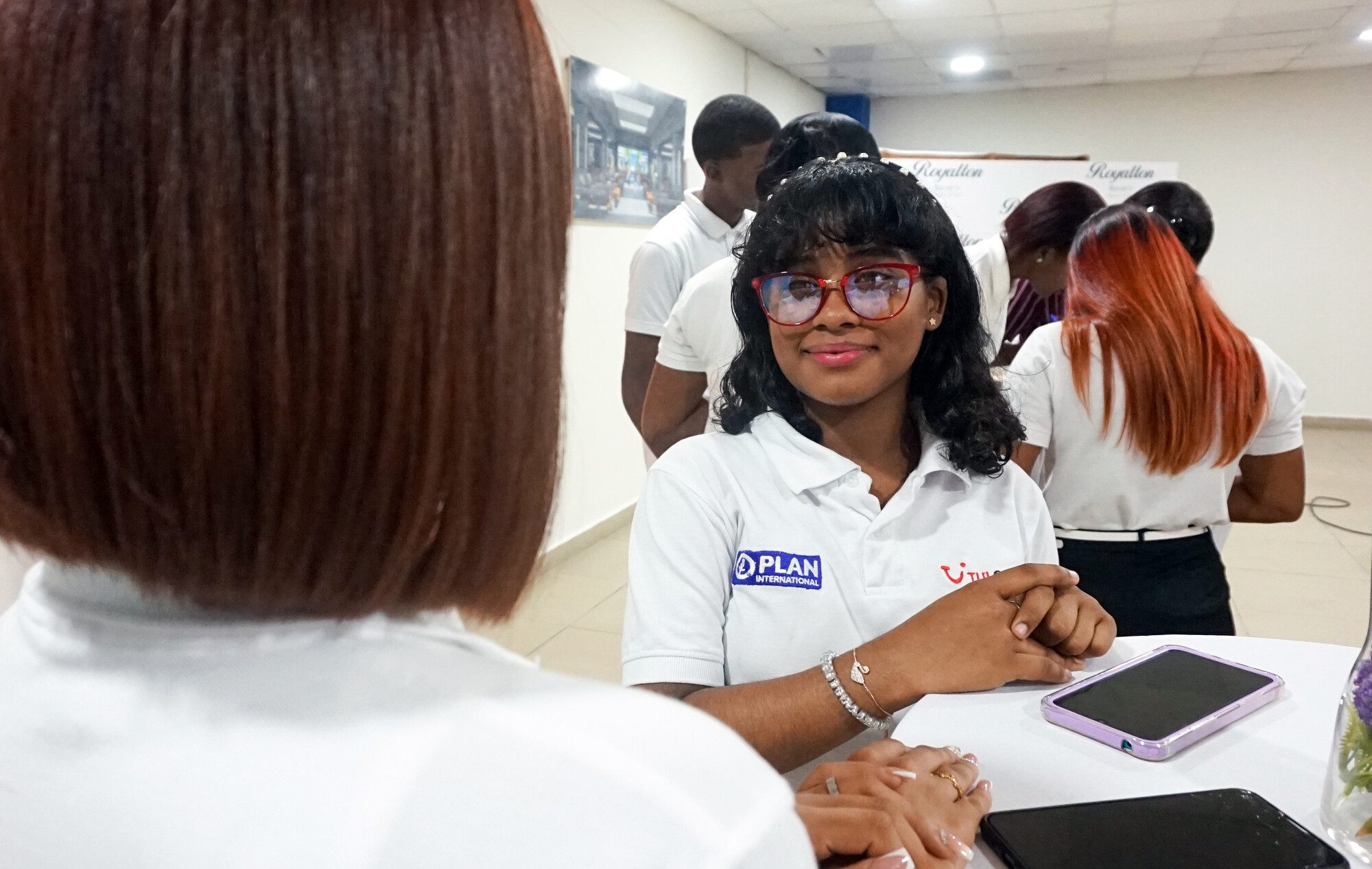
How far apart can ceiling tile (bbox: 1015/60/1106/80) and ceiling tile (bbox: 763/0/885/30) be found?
208 cm

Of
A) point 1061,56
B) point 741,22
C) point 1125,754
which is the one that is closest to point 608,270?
point 741,22

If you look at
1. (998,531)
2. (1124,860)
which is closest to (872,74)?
(998,531)

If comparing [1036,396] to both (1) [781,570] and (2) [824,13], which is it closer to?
(1) [781,570]

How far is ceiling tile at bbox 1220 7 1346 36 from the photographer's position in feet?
18.1

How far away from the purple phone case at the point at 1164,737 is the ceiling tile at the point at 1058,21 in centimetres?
547

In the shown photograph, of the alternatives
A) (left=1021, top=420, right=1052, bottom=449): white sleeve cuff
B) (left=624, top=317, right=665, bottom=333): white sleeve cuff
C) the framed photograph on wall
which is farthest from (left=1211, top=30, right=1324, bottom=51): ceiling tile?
(left=1021, top=420, right=1052, bottom=449): white sleeve cuff

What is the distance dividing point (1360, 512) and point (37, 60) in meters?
6.30

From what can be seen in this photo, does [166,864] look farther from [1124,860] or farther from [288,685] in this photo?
[1124,860]

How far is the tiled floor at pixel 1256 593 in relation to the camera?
10.9 ft

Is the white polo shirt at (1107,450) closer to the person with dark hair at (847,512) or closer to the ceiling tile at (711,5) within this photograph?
the person with dark hair at (847,512)

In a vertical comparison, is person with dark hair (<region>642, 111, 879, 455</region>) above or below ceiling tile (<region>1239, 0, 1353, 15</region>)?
below

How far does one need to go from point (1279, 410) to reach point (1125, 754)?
1.35m

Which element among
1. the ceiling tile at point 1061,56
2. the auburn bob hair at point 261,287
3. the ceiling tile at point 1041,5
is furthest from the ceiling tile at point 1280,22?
the auburn bob hair at point 261,287

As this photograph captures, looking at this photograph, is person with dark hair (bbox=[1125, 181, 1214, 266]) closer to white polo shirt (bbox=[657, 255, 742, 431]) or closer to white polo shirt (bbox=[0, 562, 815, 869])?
white polo shirt (bbox=[657, 255, 742, 431])
